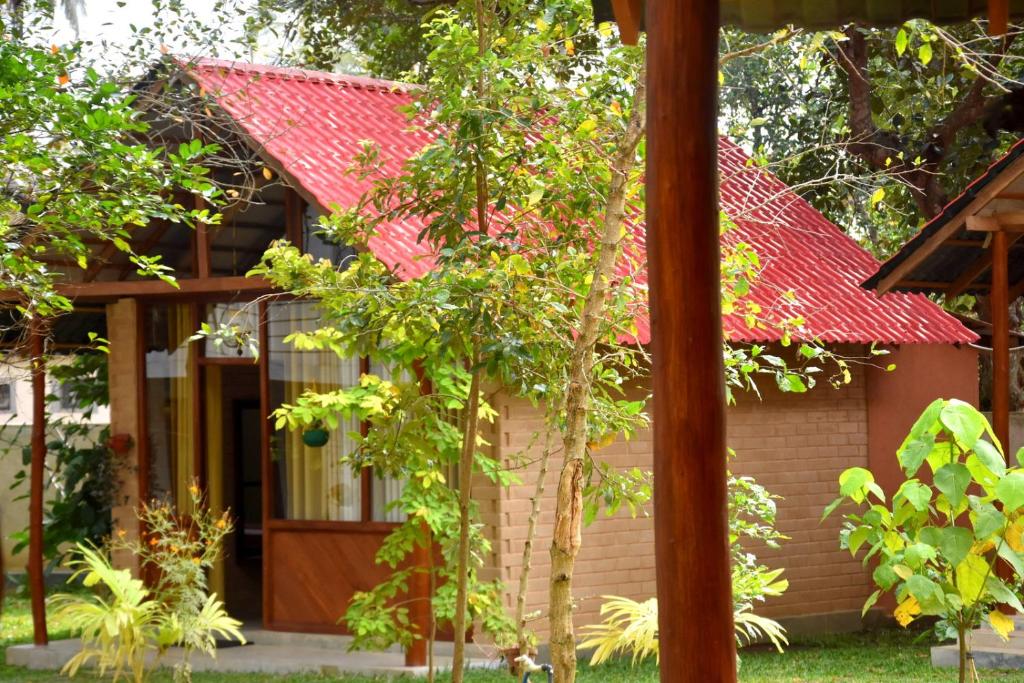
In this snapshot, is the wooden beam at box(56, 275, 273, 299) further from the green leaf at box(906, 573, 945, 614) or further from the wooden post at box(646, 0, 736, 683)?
the wooden post at box(646, 0, 736, 683)

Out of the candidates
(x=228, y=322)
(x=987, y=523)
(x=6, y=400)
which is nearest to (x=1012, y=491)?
(x=987, y=523)

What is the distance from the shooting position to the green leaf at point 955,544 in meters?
6.11

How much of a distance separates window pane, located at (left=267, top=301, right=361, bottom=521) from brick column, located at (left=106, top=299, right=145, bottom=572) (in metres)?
1.60

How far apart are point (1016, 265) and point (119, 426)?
27.4 ft

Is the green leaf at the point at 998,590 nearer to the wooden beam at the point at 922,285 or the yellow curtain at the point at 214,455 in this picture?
the wooden beam at the point at 922,285

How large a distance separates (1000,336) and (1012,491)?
5.43 metres

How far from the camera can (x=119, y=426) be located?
45.0 feet

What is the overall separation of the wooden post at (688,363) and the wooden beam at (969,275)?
29.5 ft

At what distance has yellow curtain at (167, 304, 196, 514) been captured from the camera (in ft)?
44.2

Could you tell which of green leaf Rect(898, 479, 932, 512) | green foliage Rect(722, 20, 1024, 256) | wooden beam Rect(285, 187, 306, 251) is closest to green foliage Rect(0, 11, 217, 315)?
green leaf Rect(898, 479, 932, 512)

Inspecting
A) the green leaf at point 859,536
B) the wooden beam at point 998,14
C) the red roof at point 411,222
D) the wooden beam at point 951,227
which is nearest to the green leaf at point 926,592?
the green leaf at point 859,536

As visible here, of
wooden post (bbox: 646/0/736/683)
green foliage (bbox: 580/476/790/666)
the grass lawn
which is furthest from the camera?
the grass lawn

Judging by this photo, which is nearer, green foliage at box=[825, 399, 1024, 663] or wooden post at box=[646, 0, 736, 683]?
wooden post at box=[646, 0, 736, 683]

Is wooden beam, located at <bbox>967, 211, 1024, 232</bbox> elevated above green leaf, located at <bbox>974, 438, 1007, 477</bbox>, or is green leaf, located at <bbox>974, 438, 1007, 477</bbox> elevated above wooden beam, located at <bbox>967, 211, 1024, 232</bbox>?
wooden beam, located at <bbox>967, 211, 1024, 232</bbox>
